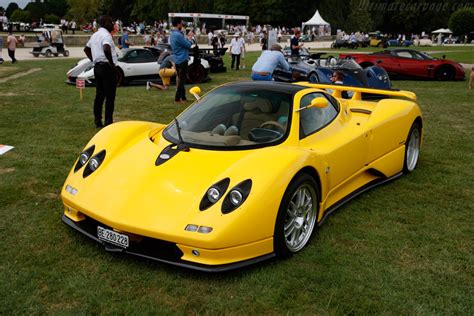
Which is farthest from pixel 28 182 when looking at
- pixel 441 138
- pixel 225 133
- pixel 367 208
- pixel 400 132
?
pixel 441 138

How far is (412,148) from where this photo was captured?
20.7ft

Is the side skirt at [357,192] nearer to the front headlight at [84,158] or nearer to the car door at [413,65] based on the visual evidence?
the front headlight at [84,158]

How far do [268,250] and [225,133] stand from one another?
130 cm

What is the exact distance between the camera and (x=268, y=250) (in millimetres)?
3586

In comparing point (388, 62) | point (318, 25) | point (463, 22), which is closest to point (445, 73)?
point (388, 62)

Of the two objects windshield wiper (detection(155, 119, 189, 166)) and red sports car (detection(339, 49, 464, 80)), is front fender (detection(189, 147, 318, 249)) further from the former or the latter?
red sports car (detection(339, 49, 464, 80))

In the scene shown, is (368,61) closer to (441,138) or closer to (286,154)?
(441,138)

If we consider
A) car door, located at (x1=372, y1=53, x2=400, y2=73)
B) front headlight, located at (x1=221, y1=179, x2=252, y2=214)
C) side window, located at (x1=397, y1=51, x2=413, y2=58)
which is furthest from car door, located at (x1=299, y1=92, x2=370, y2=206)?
side window, located at (x1=397, y1=51, x2=413, y2=58)

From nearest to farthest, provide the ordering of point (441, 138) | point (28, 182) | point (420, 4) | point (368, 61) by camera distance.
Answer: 1. point (28, 182)
2. point (441, 138)
3. point (368, 61)
4. point (420, 4)

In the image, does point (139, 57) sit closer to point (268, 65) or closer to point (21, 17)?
point (268, 65)

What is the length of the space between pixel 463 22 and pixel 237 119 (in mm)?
54841

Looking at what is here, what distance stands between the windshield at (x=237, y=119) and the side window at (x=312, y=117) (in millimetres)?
169

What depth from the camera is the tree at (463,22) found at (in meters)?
50.7

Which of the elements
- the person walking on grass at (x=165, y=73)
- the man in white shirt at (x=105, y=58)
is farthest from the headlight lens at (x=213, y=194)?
the person walking on grass at (x=165, y=73)
